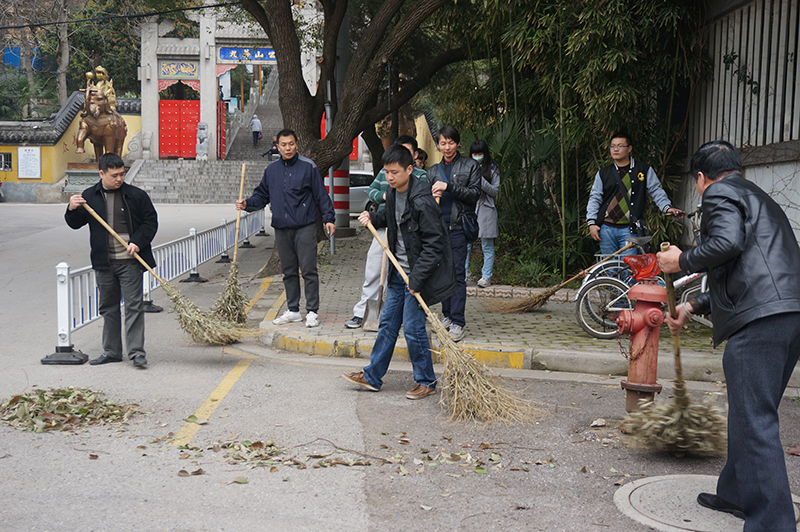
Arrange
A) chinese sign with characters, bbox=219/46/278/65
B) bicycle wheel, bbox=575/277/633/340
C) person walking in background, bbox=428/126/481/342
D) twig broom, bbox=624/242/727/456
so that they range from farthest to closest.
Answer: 1. chinese sign with characters, bbox=219/46/278/65
2. bicycle wheel, bbox=575/277/633/340
3. person walking in background, bbox=428/126/481/342
4. twig broom, bbox=624/242/727/456

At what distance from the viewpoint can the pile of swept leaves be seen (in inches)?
184

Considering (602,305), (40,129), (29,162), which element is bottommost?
(602,305)

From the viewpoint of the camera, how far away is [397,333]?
5391mm

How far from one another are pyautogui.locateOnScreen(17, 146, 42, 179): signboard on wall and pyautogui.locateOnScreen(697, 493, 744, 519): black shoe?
94.7ft

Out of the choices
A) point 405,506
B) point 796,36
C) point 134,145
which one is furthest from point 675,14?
point 134,145

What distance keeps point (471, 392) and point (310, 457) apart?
3.91 feet

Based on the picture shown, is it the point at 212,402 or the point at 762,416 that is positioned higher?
the point at 762,416

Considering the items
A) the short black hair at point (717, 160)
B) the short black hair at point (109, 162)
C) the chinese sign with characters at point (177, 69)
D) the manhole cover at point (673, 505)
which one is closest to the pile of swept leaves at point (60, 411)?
the short black hair at point (109, 162)

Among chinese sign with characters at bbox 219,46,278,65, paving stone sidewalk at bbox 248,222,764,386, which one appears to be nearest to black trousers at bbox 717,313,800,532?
paving stone sidewalk at bbox 248,222,764,386

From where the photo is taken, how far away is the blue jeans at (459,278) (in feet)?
21.7

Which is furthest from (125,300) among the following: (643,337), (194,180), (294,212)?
(194,180)

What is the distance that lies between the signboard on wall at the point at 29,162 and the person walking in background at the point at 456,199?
2508 cm

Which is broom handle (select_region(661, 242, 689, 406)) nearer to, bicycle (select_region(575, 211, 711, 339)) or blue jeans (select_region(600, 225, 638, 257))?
bicycle (select_region(575, 211, 711, 339))

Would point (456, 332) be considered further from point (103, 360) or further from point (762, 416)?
point (762, 416)
